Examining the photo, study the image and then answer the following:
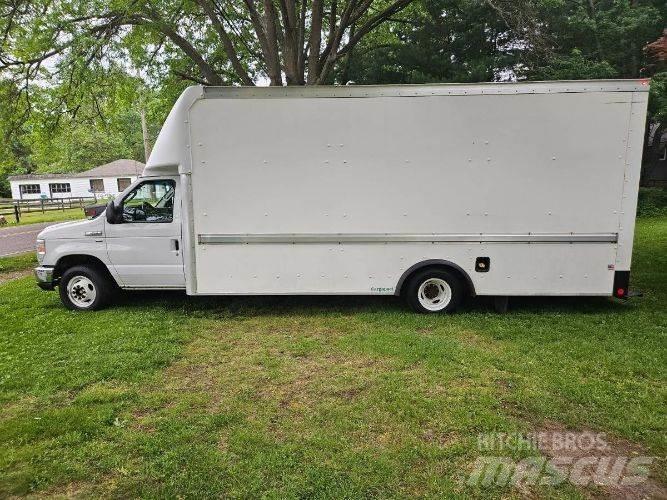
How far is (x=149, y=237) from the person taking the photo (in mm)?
6965

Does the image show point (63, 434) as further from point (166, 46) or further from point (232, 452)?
point (166, 46)

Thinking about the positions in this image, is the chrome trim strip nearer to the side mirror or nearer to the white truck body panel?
the white truck body panel

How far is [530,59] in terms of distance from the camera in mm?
12766

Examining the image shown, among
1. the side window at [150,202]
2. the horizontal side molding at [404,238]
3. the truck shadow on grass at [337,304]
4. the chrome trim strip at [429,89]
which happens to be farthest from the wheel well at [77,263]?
the chrome trim strip at [429,89]

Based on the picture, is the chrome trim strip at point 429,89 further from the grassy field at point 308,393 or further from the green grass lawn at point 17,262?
the green grass lawn at point 17,262

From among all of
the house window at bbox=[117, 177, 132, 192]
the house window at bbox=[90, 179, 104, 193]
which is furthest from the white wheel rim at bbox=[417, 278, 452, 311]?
the house window at bbox=[90, 179, 104, 193]

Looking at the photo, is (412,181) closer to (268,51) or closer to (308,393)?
(308,393)

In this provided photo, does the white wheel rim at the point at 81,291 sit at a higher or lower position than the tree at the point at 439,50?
lower

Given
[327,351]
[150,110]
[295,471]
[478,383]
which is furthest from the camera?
[150,110]

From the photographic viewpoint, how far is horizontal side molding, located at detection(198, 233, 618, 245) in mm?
6184

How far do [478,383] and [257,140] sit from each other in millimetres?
4139

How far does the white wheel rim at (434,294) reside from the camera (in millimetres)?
6582

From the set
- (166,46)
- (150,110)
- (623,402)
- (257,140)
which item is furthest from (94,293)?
(150,110)

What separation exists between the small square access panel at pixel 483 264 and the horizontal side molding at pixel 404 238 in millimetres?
250
